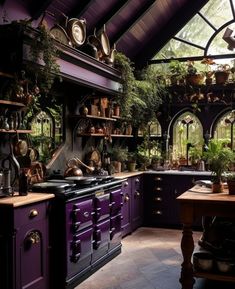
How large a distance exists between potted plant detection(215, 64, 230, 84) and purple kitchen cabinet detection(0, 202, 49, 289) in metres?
4.31

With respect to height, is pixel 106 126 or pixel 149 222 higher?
pixel 106 126

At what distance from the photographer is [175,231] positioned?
639 centimetres

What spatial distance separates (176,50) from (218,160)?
A: 3.93m

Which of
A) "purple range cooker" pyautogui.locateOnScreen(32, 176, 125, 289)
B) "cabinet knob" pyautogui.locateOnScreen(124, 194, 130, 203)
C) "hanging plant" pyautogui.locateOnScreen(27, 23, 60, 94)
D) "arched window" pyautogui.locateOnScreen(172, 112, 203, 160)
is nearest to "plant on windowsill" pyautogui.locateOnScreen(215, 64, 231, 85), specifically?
"arched window" pyautogui.locateOnScreen(172, 112, 203, 160)

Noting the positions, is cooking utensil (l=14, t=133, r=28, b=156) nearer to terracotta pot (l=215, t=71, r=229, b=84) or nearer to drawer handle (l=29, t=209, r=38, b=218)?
drawer handle (l=29, t=209, r=38, b=218)

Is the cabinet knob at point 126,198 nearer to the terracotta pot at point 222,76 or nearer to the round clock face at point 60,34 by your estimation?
the round clock face at point 60,34

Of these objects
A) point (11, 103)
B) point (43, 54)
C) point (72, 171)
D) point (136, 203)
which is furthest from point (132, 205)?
point (43, 54)

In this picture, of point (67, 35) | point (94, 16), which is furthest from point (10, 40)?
point (94, 16)

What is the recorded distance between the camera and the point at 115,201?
16.4 feet

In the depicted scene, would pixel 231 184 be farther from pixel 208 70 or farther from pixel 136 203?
pixel 208 70

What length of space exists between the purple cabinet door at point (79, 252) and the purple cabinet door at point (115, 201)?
671 mm

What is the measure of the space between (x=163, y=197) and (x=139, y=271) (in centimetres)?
234

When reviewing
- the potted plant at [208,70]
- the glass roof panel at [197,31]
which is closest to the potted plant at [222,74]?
the potted plant at [208,70]

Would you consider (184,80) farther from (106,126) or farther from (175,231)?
(175,231)
